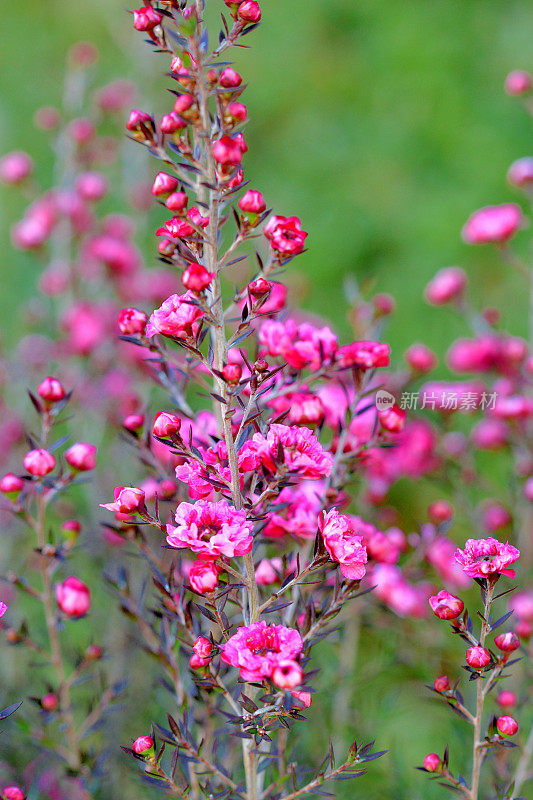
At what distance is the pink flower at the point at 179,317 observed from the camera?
20.4 inches

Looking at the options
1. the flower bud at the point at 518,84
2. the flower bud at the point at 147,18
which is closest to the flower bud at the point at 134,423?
the flower bud at the point at 147,18

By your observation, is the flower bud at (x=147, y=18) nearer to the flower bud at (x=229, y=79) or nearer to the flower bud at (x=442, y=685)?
the flower bud at (x=229, y=79)

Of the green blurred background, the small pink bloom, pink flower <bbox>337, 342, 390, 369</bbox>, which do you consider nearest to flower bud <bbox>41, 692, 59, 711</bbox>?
pink flower <bbox>337, 342, 390, 369</bbox>

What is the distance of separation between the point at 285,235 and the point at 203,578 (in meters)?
0.25

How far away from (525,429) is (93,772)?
691 mm

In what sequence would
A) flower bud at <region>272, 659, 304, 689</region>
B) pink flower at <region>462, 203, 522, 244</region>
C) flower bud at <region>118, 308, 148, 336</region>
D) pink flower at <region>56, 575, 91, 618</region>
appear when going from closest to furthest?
flower bud at <region>272, 659, 304, 689</region>, flower bud at <region>118, 308, 148, 336</region>, pink flower at <region>56, 575, 91, 618</region>, pink flower at <region>462, 203, 522, 244</region>

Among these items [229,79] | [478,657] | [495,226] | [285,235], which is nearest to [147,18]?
[229,79]

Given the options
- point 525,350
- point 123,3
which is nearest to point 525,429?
point 525,350

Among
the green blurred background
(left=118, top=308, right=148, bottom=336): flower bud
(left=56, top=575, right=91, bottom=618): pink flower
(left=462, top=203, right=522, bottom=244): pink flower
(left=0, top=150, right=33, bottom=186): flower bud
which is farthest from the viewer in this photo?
the green blurred background

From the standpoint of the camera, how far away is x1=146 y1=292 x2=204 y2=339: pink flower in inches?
20.4

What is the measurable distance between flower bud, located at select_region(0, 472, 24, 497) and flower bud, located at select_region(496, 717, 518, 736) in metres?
0.44

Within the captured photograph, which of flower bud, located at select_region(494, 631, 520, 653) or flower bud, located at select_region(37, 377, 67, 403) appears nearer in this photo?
flower bud, located at select_region(494, 631, 520, 653)

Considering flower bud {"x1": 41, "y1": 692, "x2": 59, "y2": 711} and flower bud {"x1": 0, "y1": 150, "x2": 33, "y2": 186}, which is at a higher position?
flower bud {"x1": 0, "y1": 150, "x2": 33, "y2": 186}

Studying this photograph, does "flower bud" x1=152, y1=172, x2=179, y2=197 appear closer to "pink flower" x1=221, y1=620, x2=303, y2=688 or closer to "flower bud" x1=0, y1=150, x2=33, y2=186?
"pink flower" x1=221, y1=620, x2=303, y2=688
